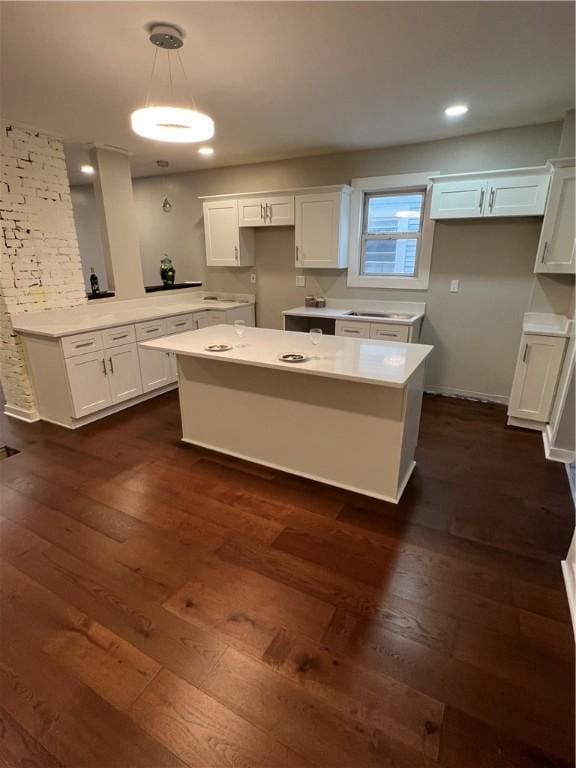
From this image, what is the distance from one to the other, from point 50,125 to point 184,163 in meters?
1.72

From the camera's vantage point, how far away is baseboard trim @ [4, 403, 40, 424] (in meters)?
3.58

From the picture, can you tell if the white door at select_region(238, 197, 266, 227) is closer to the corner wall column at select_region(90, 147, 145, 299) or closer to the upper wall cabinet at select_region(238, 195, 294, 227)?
the upper wall cabinet at select_region(238, 195, 294, 227)

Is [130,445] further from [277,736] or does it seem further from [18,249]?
[277,736]

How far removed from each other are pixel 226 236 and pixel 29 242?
2.20 metres

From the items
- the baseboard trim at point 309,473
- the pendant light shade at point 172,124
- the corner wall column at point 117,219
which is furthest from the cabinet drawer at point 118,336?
the pendant light shade at point 172,124

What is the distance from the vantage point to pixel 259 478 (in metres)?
2.65

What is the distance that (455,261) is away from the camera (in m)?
3.91

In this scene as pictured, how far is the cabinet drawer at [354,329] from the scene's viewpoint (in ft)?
12.9

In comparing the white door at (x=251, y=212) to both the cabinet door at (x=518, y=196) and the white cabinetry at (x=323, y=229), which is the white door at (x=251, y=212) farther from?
the cabinet door at (x=518, y=196)

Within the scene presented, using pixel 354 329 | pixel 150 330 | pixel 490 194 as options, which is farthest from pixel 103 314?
pixel 490 194

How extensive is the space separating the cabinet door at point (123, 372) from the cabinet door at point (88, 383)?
0.21 feet

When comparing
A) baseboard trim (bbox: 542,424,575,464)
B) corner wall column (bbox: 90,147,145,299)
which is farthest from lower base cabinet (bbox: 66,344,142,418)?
baseboard trim (bbox: 542,424,575,464)

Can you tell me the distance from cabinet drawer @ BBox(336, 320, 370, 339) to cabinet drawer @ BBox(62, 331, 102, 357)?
2.38 m

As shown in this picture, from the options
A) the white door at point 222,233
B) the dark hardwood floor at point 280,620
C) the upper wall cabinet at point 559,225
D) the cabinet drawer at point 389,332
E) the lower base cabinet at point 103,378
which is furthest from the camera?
the white door at point 222,233
